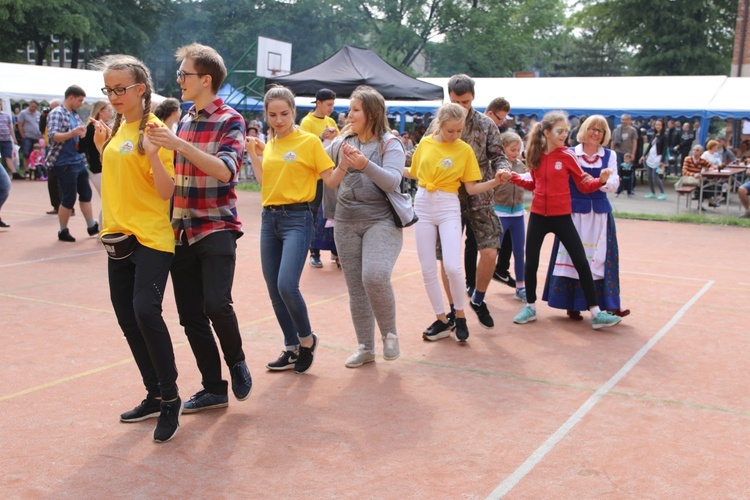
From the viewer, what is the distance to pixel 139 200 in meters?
4.00

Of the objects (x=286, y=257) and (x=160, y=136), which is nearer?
(x=160, y=136)

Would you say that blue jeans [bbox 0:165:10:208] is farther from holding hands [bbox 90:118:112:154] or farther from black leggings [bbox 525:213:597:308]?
black leggings [bbox 525:213:597:308]

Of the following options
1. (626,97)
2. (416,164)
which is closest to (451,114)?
(416,164)

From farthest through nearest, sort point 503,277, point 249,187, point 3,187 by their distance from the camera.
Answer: point 249,187 → point 3,187 → point 503,277

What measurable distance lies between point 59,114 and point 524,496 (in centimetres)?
879

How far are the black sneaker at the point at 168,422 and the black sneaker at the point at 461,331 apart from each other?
8.16 feet

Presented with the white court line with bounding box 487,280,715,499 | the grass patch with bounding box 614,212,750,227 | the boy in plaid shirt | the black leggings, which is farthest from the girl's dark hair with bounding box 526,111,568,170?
the grass patch with bounding box 614,212,750,227

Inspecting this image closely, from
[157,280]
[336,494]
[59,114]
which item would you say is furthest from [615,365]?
[59,114]

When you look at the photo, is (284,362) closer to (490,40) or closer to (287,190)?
(287,190)

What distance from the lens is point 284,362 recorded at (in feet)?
17.4

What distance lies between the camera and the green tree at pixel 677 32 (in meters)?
42.4

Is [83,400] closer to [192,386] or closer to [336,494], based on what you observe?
[192,386]

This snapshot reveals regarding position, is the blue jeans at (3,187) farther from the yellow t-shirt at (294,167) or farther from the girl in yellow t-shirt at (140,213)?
the girl in yellow t-shirt at (140,213)

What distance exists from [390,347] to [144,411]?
67.1 inches
